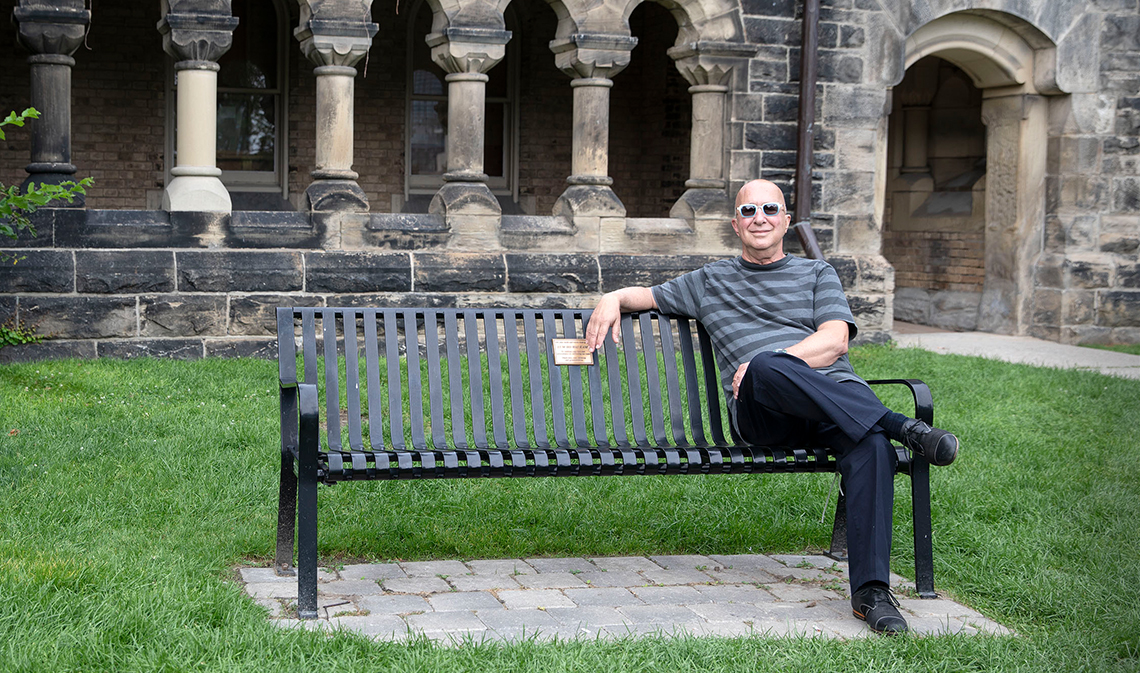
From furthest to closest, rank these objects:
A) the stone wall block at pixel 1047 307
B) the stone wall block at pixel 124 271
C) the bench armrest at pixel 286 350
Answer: the stone wall block at pixel 1047 307, the stone wall block at pixel 124 271, the bench armrest at pixel 286 350

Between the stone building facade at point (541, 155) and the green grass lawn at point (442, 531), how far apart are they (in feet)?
4.89

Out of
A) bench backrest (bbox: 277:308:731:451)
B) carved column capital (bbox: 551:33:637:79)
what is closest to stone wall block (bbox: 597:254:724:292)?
carved column capital (bbox: 551:33:637:79)

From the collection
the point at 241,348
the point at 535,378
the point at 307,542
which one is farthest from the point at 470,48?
the point at 307,542

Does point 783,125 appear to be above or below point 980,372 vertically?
above

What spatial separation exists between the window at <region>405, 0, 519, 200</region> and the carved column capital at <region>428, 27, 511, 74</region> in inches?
169

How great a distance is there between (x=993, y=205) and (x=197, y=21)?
7.68 m

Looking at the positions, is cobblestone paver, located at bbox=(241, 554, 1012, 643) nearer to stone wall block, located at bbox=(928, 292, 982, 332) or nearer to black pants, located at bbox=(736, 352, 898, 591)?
black pants, located at bbox=(736, 352, 898, 591)

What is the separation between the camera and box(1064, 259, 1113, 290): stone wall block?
11.3 metres

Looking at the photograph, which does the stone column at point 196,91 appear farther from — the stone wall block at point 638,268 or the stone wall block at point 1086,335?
the stone wall block at point 1086,335

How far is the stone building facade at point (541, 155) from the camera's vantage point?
8586mm

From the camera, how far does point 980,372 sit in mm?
→ 8867

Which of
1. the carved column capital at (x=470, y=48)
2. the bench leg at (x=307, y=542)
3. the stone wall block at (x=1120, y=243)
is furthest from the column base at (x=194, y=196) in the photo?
the stone wall block at (x=1120, y=243)

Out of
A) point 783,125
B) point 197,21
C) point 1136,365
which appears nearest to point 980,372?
point 1136,365

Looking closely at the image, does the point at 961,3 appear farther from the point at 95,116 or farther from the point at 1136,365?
the point at 95,116
